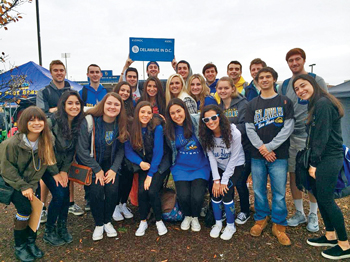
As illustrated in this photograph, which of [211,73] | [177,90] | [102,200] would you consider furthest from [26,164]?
[211,73]

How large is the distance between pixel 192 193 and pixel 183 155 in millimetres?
617

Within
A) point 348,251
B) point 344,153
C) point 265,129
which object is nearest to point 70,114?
point 265,129

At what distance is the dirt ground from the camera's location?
3047mm

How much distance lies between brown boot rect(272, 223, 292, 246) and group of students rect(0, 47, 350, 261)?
0.01m

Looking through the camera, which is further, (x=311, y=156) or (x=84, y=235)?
(x=84, y=235)

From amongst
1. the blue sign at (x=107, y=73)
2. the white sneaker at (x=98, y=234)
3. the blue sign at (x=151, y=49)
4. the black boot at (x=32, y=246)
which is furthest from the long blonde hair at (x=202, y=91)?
the blue sign at (x=107, y=73)

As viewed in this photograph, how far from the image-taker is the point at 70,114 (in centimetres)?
345

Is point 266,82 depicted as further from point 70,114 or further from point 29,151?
point 29,151

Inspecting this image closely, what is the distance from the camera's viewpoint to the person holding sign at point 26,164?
9.34 feet

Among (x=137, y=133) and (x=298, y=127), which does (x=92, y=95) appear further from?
(x=298, y=127)

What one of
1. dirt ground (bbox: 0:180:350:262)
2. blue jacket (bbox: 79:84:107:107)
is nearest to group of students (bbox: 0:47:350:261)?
dirt ground (bbox: 0:180:350:262)

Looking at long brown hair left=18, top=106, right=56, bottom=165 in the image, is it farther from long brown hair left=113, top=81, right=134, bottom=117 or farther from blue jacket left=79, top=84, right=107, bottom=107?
blue jacket left=79, top=84, right=107, bottom=107

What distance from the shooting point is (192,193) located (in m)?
3.64

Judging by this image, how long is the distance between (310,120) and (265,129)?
0.59 meters
